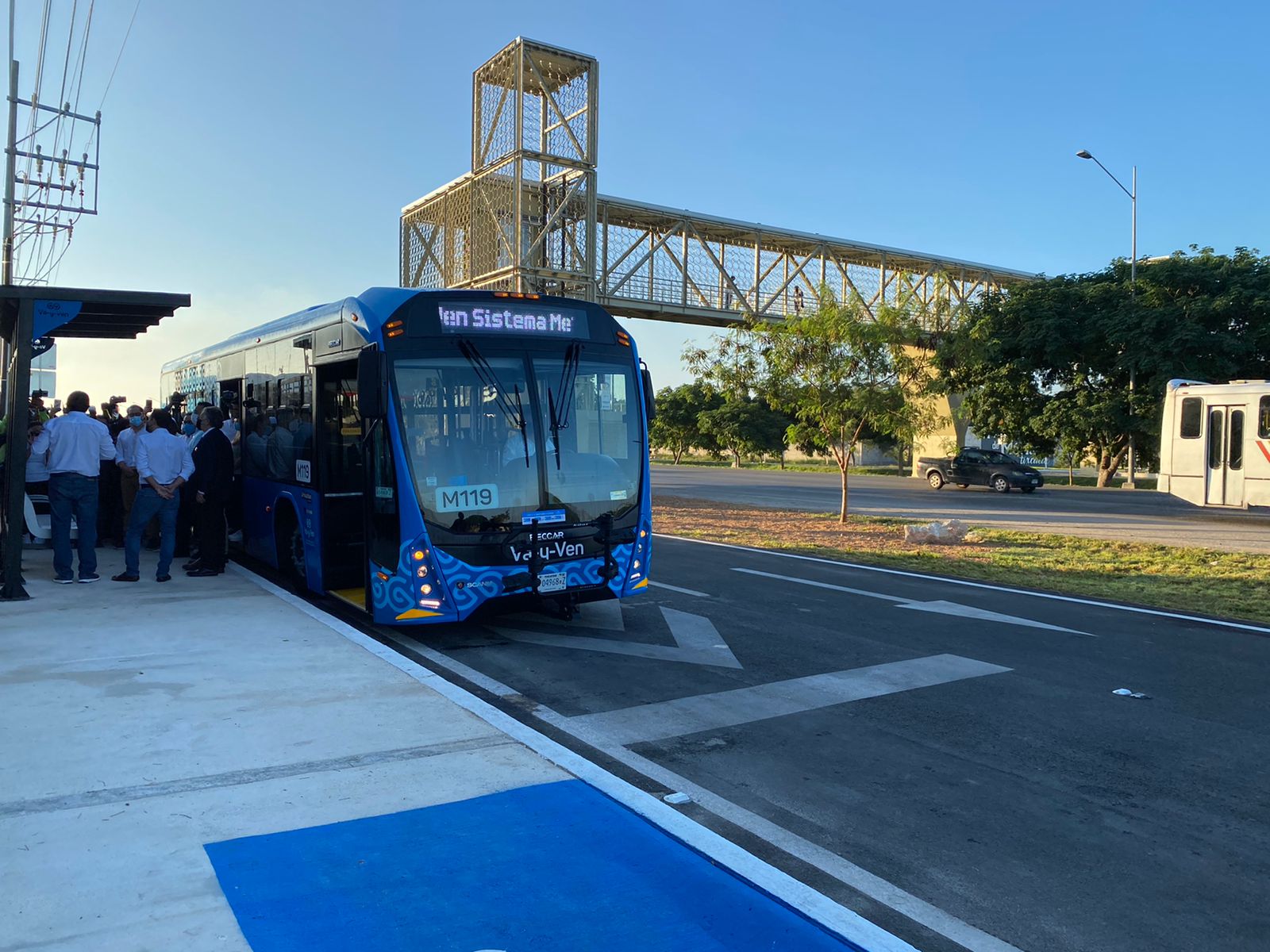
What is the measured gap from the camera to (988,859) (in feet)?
13.4

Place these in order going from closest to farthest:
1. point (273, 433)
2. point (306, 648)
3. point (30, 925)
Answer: point (30, 925) → point (306, 648) → point (273, 433)

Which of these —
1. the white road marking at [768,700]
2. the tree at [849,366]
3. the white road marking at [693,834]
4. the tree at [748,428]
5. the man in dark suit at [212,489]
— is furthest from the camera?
the tree at [748,428]

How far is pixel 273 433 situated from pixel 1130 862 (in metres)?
9.33

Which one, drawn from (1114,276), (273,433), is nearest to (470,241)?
(273,433)

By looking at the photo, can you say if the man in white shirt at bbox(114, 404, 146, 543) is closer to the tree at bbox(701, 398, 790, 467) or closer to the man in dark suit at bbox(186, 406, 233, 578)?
the man in dark suit at bbox(186, 406, 233, 578)

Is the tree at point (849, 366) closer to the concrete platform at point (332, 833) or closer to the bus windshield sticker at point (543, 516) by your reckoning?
the bus windshield sticker at point (543, 516)

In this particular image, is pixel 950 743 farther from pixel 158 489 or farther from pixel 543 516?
pixel 158 489

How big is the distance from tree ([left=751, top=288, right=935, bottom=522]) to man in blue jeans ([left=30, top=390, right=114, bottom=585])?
1317cm

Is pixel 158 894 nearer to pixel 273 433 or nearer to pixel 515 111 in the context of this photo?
pixel 273 433

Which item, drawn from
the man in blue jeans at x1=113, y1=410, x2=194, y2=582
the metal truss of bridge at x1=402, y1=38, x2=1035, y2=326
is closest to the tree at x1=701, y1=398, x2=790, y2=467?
the metal truss of bridge at x1=402, y1=38, x2=1035, y2=326

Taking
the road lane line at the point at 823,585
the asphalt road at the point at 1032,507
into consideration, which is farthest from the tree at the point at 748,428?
the road lane line at the point at 823,585

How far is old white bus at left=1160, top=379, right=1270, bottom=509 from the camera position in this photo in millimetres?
20750

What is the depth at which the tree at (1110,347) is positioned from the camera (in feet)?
108

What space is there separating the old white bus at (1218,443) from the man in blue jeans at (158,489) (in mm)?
21504
